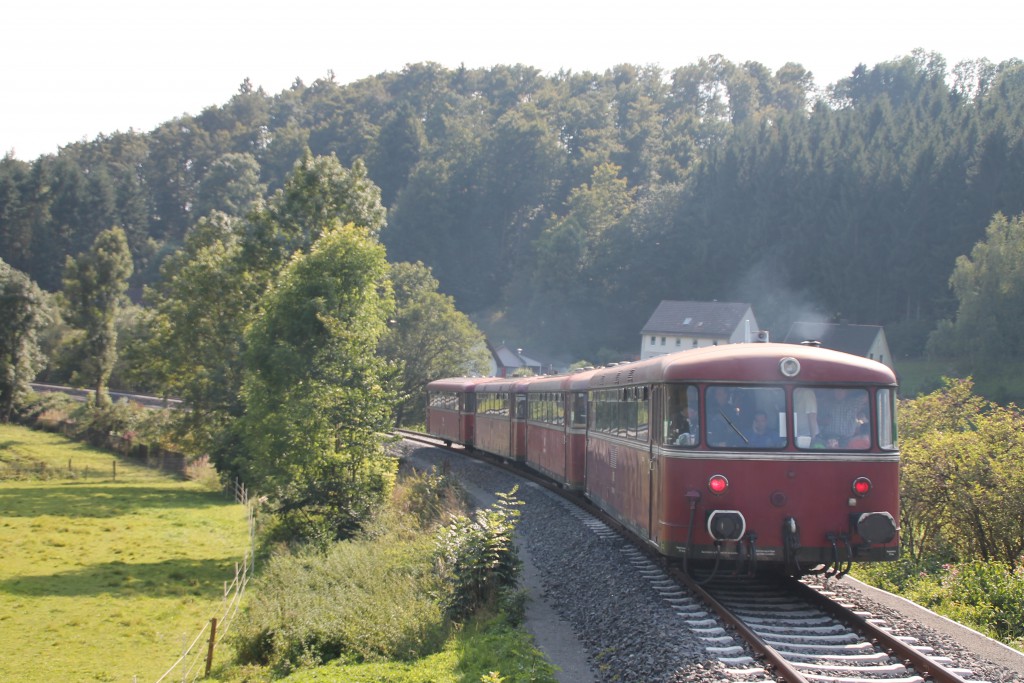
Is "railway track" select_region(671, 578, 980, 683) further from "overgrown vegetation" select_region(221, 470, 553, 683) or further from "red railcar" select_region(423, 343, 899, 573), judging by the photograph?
"overgrown vegetation" select_region(221, 470, 553, 683)

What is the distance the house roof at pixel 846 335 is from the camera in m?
67.3

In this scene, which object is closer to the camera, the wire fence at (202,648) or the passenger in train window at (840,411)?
the passenger in train window at (840,411)

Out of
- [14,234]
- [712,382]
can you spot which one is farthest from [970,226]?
[14,234]

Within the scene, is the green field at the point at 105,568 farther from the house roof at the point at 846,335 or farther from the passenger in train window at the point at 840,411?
the house roof at the point at 846,335

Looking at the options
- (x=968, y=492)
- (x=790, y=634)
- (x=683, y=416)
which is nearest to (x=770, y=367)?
(x=683, y=416)

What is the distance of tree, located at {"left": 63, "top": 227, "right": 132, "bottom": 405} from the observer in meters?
63.3

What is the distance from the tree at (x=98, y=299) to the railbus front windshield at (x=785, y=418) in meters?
57.5

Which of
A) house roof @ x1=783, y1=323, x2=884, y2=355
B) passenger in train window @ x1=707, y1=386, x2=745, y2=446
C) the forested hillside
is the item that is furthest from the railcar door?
the forested hillside

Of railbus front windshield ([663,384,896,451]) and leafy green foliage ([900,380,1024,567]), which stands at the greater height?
railbus front windshield ([663,384,896,451])

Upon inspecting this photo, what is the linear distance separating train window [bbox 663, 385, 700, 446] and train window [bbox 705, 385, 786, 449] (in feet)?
0.50

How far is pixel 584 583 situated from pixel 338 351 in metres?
15.7

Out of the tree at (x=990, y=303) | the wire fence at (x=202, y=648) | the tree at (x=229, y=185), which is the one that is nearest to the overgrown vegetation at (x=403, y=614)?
the wire fence at (x=202, y=648)

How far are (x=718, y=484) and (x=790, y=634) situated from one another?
176cm

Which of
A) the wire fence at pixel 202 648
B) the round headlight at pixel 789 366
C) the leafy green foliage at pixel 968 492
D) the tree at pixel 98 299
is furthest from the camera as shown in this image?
the tree at pixel 98 299
